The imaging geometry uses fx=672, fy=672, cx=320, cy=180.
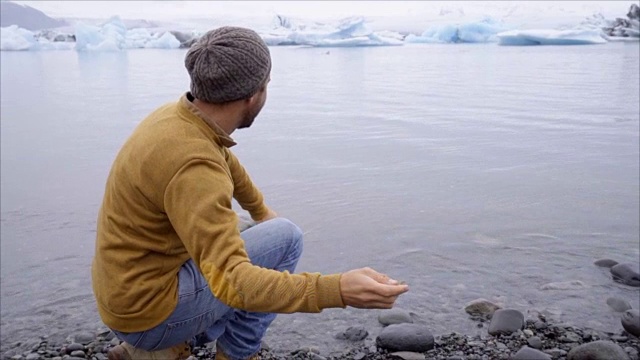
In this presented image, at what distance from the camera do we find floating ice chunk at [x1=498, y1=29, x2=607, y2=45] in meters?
41.1

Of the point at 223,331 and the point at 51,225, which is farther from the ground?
the point at 223,331

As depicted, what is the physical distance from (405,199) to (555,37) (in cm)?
3857

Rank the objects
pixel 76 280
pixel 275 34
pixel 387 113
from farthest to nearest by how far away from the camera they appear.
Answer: pixel 275 34, pixel 387 113, pixel 76 280

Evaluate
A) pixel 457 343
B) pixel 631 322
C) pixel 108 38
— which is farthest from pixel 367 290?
pixel 108 38

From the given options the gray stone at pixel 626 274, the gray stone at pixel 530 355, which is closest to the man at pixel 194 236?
the gray stone at pixel 530 355

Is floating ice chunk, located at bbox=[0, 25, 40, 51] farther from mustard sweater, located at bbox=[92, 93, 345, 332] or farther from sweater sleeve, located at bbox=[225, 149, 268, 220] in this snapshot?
mustard sweater, located at bbox=[92, 93, 345, 332]

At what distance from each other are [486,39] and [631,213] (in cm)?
4420

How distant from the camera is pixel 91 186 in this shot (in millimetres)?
6844

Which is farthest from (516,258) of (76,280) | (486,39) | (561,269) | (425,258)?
(486,39)

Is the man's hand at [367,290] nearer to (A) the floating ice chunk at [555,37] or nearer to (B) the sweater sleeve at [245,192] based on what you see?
(B) the sweater sleeve at [245,192]

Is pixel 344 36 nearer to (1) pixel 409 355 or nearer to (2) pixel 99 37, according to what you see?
(2) pixel 99 37

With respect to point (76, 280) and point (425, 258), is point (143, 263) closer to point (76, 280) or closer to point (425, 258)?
point (76, 280)

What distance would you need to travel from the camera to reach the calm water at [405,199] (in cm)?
421

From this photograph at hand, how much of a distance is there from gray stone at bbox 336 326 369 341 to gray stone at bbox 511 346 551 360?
0.82 m
